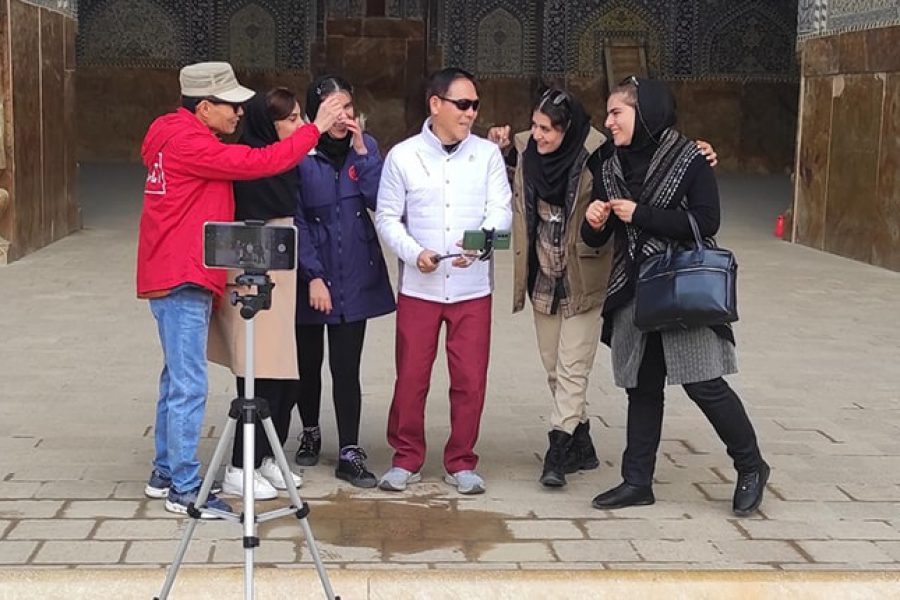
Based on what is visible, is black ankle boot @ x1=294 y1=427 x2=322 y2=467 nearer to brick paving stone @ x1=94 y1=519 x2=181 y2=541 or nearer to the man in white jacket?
the man in white jacket

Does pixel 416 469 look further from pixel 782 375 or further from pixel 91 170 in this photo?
pixel 91 170

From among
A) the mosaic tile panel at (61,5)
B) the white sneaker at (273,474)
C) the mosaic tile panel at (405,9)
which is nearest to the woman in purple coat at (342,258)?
the white sneaker at (273,474)

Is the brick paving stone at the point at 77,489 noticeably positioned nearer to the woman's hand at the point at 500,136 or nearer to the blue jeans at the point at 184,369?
the blue jeans at the point at 184,369

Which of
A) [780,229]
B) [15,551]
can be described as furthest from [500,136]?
[780,229]

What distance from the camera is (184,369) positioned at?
453 cm

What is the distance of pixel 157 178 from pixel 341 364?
1.04 metres

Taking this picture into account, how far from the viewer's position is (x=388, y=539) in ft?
14.5

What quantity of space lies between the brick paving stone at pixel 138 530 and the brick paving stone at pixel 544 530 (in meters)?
1.09

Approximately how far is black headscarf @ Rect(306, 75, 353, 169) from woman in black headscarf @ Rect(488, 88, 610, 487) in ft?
1.81

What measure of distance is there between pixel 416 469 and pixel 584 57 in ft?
52.2

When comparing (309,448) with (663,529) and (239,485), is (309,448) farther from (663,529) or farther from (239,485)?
(663,529)

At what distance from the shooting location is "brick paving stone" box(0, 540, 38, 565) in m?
4.12

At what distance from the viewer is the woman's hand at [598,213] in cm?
462

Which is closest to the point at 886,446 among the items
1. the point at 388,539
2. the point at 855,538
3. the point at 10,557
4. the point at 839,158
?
the point at 855,538
